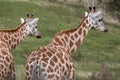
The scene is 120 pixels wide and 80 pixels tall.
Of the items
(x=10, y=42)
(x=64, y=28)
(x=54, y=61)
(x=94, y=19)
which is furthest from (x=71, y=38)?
(x=64, y=28)

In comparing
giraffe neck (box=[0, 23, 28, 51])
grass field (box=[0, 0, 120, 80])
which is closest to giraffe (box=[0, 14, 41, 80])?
giraffe neck (box=[0, 23, 28, 51])

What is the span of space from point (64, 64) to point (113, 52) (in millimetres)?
20417

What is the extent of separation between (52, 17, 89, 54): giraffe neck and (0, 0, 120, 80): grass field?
182 inches

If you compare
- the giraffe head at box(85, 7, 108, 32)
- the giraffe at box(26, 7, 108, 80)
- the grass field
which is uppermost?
the giraffe head at box(85, 7, 108, 32)

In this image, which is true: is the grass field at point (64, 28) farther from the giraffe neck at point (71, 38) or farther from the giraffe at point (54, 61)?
the giraffe at point (54, 61)

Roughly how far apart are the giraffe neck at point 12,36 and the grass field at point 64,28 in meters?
2.73

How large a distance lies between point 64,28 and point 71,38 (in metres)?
24.5

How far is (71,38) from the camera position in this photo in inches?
850

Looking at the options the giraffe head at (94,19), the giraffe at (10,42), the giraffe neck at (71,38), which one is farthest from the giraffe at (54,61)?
the giraffe head at (94,19)

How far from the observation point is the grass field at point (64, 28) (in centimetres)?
3373

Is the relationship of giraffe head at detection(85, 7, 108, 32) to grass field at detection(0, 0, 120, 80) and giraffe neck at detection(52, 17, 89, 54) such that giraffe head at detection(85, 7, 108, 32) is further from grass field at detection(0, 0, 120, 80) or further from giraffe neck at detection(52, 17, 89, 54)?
grass field at detection(0, 0, 120, 80)

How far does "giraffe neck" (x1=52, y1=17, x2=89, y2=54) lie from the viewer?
68.5 ft

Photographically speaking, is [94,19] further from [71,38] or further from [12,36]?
[12,36]

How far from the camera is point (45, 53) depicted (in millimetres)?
19062
